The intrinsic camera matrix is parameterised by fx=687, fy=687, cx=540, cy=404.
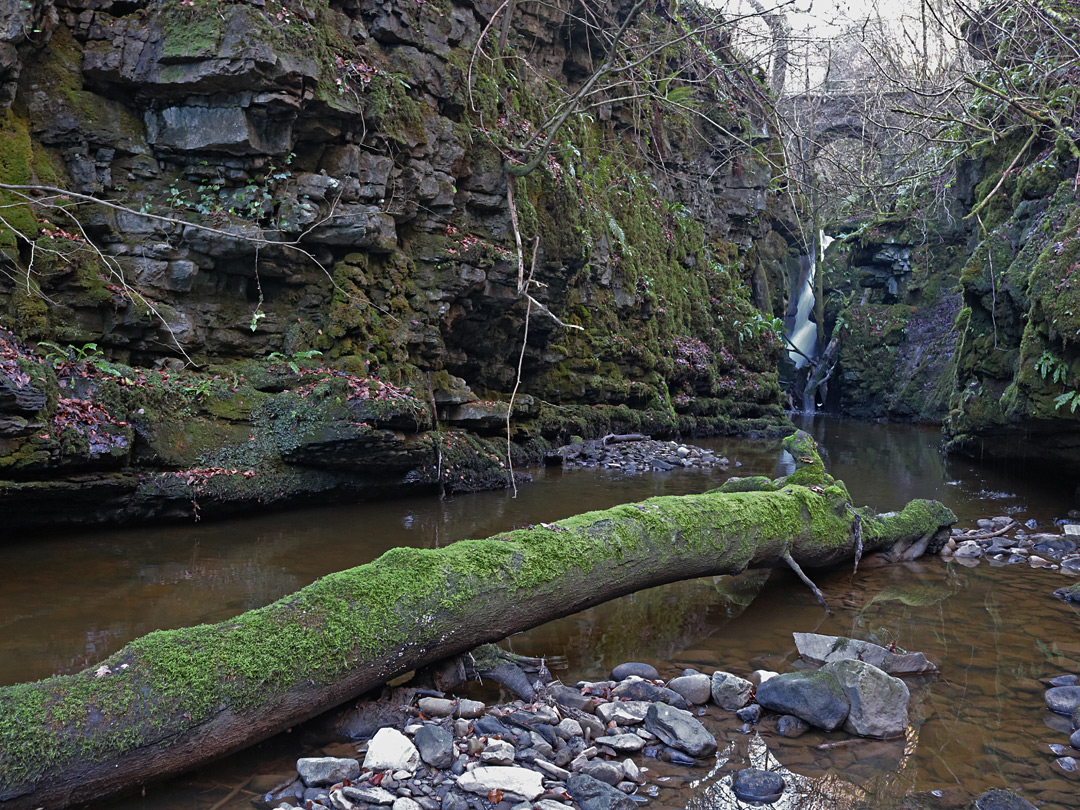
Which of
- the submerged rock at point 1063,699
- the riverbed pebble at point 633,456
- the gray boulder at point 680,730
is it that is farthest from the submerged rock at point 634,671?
the riverbed pebble at point 633,456

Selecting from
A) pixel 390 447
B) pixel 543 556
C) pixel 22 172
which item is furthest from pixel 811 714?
pixel 22 172

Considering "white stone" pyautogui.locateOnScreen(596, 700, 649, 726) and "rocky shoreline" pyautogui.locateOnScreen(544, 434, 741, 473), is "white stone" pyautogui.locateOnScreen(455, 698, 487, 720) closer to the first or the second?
"white stone" pyautogui.locateOnScreen(596, 700, 649, 726)

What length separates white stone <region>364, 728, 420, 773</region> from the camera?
3133mm

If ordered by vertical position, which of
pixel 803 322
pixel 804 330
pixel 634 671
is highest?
pixel 803 322

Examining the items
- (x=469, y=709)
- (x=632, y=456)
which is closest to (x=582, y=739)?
(x=469, y=709)

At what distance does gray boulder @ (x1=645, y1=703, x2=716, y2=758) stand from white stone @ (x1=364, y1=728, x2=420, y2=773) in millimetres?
1277

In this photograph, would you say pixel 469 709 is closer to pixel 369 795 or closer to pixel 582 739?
pixel 582 739

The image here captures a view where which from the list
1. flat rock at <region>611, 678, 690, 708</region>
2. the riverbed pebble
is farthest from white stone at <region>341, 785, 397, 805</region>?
the riverbed pebble

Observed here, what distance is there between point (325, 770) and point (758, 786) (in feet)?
6.51

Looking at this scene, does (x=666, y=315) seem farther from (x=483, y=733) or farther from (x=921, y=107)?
(x=483, y=733)

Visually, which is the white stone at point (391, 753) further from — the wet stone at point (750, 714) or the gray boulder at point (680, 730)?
the wet stone at point (750, 714)

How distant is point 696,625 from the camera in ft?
18.2

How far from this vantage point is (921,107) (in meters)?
8.44

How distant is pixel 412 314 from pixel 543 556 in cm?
784
